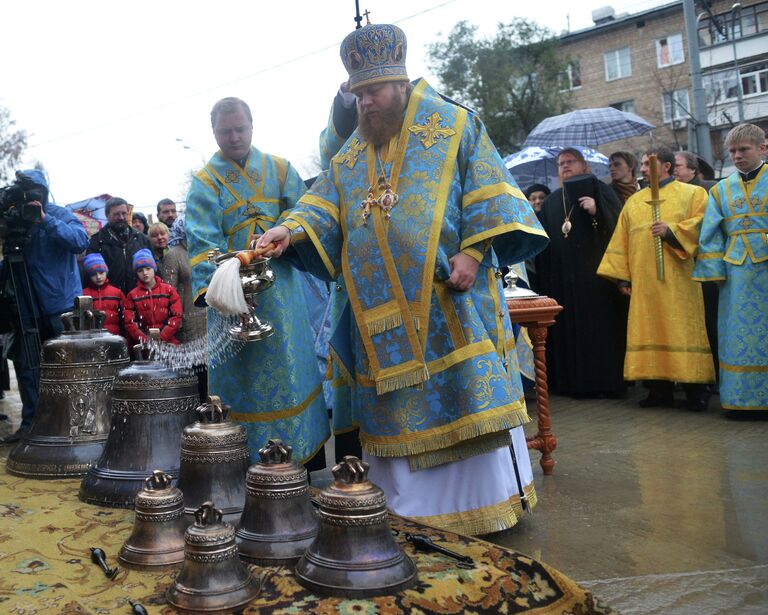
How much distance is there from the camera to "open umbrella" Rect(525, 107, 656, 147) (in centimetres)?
923

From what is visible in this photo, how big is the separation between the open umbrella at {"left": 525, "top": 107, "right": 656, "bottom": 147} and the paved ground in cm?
425

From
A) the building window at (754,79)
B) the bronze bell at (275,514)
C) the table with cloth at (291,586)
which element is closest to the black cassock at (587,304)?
the table with cloth at (291,586)

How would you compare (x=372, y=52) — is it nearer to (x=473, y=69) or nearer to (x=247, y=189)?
(x=247, y=189)

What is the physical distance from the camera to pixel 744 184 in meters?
6.03

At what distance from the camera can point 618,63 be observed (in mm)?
39469

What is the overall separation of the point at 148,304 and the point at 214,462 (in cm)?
379

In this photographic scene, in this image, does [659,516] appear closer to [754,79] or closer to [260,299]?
[260,299]

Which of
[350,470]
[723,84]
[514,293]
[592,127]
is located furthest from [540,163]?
[723,84]

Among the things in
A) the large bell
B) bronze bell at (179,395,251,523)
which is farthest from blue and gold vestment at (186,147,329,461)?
bronze bell at (179,395,251,523)

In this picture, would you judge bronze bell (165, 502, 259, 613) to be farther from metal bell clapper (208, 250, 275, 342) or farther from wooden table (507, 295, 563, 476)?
wooden table (507, 295, 563, 476)

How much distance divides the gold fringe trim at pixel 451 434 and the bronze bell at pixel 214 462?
63 centimetres

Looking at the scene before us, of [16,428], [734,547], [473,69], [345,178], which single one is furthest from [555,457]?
[473,69]

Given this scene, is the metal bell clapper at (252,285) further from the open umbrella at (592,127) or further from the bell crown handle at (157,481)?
the open umbrella at (592,127)

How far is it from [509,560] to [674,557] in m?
0.91
